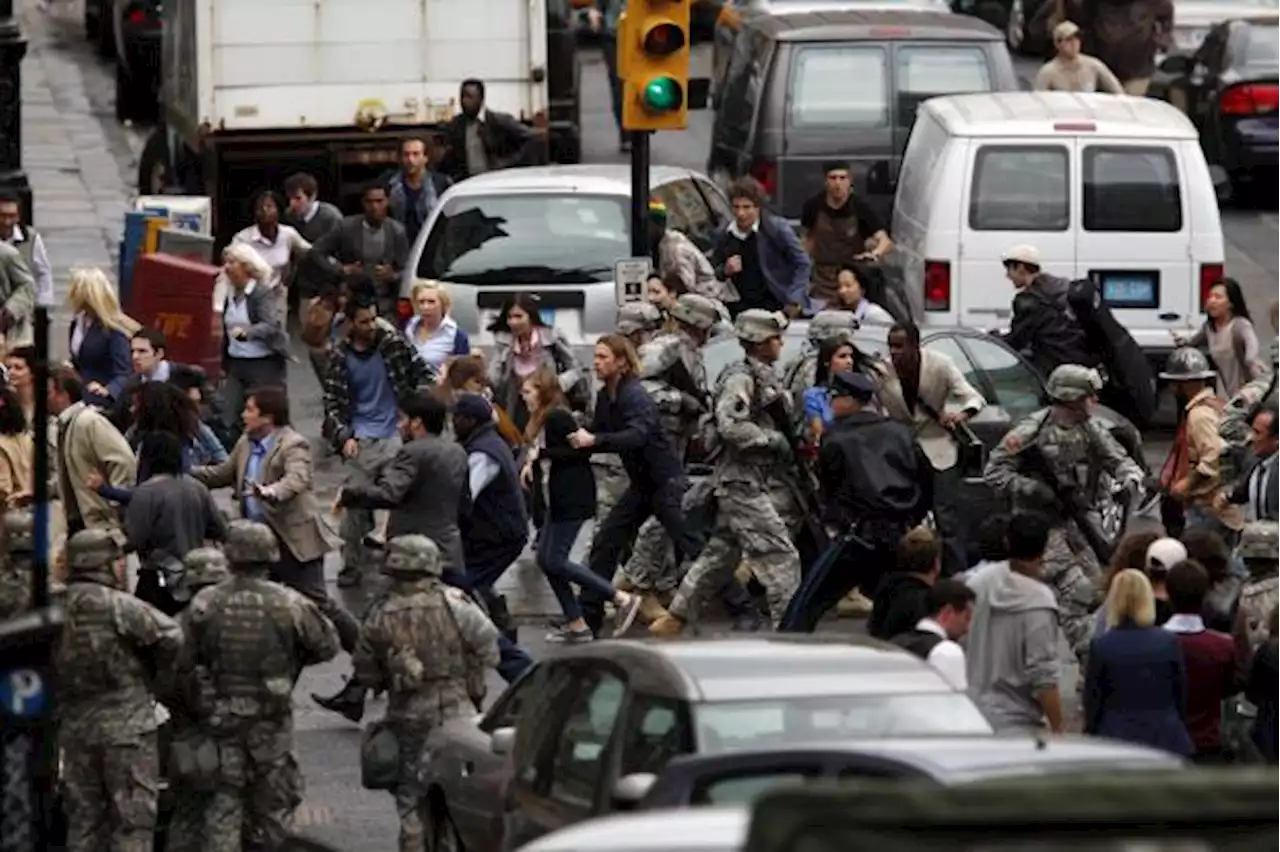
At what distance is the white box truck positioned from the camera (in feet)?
88.3

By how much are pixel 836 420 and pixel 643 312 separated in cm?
249

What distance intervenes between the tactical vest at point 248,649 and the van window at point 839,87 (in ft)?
43.1

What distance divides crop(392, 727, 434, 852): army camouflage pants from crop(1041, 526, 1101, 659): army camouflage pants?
11.5 ft

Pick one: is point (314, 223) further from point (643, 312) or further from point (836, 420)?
point (836, 420)

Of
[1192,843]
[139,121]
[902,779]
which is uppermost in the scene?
[1192,843]

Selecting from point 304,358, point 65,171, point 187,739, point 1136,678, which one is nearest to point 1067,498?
point 1136,678

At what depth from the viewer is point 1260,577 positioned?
14.1 metres

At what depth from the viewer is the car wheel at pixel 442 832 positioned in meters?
12.7

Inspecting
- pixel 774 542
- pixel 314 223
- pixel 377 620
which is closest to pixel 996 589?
pixel 377 620

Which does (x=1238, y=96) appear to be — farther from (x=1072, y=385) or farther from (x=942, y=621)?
(x=942, y=621)

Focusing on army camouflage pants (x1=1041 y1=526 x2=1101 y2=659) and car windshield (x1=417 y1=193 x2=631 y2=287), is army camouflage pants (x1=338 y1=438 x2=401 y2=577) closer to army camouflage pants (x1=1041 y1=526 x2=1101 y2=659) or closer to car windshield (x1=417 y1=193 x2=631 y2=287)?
car windshield (x1=417 y1=193 x2=631 y2=287)

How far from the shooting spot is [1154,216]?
23.1 metres

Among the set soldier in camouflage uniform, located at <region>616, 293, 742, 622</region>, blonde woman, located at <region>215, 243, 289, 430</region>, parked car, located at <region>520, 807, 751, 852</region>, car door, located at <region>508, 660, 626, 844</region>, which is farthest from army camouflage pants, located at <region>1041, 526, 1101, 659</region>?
parked car, located at <region>520, 807, 751, 852</region>

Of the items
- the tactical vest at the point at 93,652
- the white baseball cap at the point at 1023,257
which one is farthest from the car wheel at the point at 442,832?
the white baseball cap at the point at 1023,257
